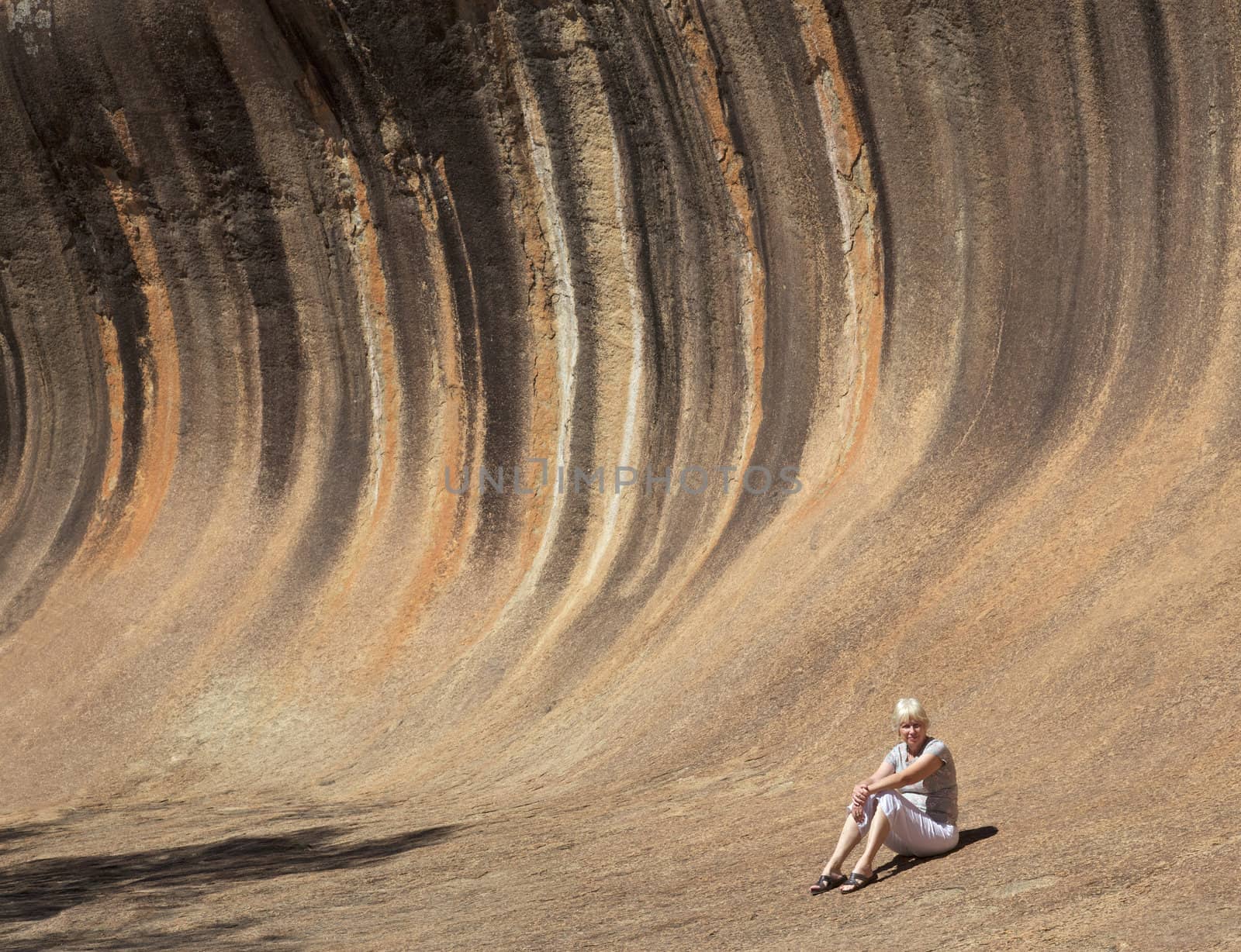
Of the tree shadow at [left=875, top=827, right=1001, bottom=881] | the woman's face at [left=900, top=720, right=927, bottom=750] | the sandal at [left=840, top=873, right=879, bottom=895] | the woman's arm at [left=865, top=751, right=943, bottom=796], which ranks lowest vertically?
the tree shadow at [left=875, top=827, right=1001, bottom=881]

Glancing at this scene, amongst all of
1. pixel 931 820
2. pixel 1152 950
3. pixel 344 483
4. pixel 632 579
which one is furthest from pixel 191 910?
pixel 344 483

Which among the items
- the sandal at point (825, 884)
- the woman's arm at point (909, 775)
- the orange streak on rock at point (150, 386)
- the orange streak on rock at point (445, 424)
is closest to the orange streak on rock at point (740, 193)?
the orange streak on rock at point (445, 424)

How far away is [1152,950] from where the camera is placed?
159 inches

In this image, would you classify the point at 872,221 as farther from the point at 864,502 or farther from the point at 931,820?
the point at 931,820

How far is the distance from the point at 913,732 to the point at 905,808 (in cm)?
28

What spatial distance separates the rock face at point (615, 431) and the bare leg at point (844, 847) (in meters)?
0.22

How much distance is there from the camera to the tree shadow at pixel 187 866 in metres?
6.48

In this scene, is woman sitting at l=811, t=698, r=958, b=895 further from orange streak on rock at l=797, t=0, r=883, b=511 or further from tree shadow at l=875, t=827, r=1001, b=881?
orange streak on rock at l=797, t=0, r=883, b=511

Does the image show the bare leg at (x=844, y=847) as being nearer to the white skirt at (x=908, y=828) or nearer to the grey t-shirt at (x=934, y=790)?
the white skirt at (x=908, y=828)

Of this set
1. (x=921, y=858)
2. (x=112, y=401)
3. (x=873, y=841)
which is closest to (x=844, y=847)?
(x=873, y=841)

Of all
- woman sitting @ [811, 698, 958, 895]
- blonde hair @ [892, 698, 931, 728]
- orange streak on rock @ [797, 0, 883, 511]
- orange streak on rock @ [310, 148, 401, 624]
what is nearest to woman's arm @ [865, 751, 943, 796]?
woman sitting @ [811, 698, 958, 895]

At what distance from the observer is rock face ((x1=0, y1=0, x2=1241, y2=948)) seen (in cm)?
709

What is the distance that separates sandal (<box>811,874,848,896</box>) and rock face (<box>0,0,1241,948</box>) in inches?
8.7

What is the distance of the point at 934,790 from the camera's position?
17.6 ft
